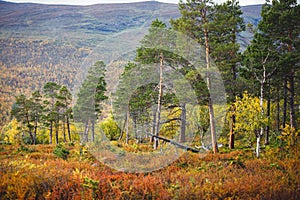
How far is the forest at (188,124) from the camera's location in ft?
25.1

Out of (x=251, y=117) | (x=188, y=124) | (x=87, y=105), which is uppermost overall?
(x=251, y=117)

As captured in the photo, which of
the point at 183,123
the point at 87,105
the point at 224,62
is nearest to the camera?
the point at 87,105

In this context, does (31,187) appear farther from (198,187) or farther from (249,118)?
(249,118)

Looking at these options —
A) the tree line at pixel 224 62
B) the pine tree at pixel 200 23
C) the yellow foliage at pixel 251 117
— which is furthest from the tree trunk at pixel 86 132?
the yellow foliage at pixel 251 117

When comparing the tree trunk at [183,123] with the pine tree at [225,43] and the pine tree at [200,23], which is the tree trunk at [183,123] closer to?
the pine tree at [200,23]

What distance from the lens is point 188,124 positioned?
21188mm

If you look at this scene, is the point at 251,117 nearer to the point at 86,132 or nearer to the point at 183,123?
the point at 183,123

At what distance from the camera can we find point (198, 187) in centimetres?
770

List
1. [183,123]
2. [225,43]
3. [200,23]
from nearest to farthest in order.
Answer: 1. [200,23]
2. [225,43]
3. [183,123]

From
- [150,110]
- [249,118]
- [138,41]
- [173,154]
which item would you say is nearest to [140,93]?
[150,110]

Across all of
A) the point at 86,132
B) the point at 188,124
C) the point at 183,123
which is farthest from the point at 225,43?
the point at 86,132

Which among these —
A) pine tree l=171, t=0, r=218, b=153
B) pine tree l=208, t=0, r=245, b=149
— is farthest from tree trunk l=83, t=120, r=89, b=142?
pine tree l=208, t=0, r=245, b=149

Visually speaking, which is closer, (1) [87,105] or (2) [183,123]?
(1) [87,105]

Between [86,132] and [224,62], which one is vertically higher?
[224,62]
